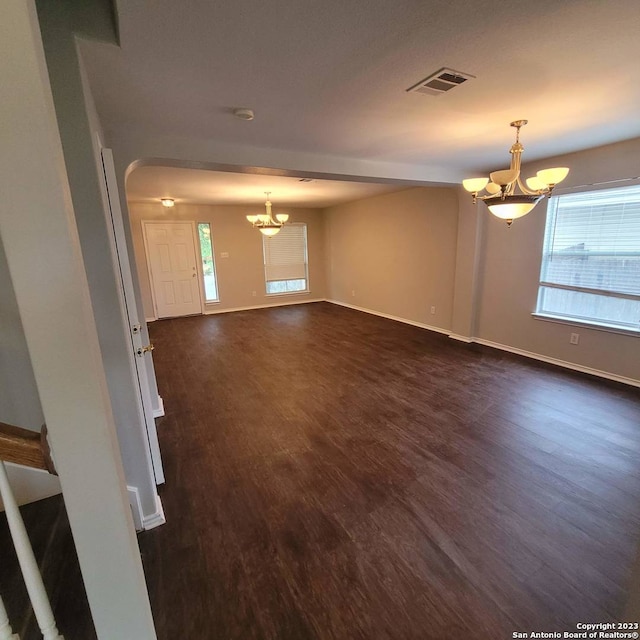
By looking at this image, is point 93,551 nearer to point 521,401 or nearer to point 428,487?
point 428,487

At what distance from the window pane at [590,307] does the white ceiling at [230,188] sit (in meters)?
2.79

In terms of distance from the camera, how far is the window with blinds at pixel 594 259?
128 inches

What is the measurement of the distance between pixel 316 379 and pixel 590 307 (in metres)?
3.22

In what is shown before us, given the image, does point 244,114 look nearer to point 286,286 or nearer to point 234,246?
point 234,246

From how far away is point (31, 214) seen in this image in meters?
0.59

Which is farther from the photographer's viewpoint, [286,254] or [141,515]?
[286,254]

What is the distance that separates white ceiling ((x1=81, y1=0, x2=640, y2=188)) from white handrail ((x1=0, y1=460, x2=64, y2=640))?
160 centimetres

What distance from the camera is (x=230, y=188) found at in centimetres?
506

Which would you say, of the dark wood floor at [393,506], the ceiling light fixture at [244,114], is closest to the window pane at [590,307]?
the dark wood floor at [393,506]

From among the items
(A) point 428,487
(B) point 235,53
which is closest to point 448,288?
(A) point 428,487

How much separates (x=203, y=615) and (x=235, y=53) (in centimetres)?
249

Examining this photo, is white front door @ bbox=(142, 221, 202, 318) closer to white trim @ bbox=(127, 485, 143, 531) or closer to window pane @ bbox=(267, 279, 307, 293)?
window pane @ bbox=(267, 279, 307, 293)

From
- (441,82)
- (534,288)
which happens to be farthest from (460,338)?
(441,82)

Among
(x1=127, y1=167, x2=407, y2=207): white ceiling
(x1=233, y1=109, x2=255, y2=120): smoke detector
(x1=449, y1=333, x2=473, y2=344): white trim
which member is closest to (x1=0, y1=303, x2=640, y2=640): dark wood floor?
(x1=449, y1=333, x2=473, y2=344): white trim
